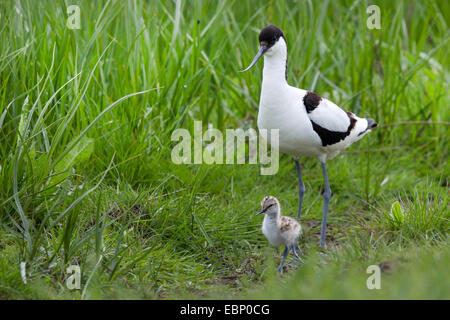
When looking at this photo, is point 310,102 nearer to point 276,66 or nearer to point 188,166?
point 276,66

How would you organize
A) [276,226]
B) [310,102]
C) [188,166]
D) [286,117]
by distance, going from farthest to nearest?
[188,166], [310,102], [286,117], [276,226]

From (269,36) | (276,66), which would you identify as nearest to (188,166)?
(276,66)

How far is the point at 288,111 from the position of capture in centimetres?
457

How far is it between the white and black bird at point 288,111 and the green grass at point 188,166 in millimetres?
662

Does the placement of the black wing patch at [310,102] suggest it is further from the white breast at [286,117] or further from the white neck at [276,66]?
the white neck at [276,66]

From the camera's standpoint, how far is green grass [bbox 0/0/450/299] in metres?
Answer: 3.74

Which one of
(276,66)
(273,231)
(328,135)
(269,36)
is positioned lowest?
(273,231)

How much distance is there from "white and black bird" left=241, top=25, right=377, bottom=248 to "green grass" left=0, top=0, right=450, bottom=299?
0.66 metres

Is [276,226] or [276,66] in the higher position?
[276,66]

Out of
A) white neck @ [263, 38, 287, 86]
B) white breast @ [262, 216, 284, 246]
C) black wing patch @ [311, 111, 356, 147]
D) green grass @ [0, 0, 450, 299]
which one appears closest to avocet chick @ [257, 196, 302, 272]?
white breast @ [262, 216, 284, 246]

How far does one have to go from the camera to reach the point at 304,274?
11.6 feet

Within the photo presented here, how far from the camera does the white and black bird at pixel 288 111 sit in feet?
15.0

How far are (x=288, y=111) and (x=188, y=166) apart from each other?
1.12m

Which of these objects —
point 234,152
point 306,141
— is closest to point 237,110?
point 234,152
